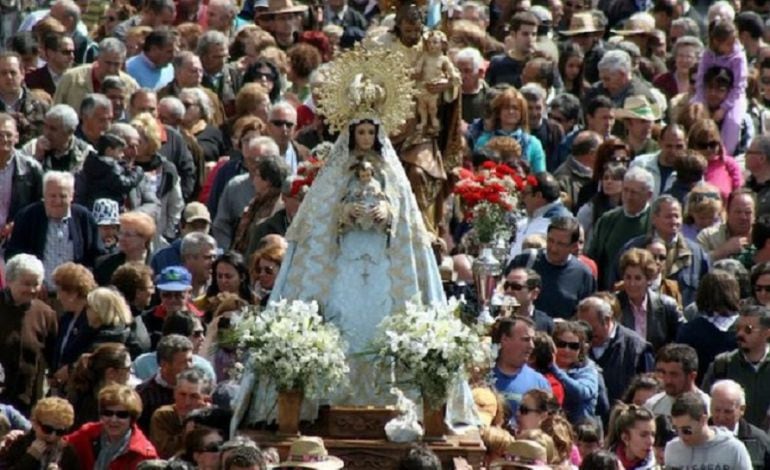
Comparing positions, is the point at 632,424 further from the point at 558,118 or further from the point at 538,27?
the point at 538,27

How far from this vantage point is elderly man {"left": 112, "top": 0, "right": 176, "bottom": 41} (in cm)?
3356

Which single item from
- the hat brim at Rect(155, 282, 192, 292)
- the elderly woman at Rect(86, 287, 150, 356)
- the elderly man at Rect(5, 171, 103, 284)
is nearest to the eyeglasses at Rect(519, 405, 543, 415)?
the elderly woman at Rect(86, 287, 150, 356)

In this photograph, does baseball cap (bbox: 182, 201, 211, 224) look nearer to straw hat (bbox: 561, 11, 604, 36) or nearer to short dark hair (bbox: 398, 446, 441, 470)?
straw hat (bbox: 561, 11, 604, 36)

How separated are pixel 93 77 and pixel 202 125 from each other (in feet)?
3.39

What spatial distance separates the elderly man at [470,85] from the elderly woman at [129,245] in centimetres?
501

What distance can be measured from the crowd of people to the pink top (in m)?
0.02

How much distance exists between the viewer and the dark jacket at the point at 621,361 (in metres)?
25.4

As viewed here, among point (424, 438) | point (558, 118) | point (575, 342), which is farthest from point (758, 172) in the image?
point (424, 438)

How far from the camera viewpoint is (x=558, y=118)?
31.4m

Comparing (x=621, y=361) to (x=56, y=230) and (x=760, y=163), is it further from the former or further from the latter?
(x=56, y=230)

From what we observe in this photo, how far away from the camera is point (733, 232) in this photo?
2797 cm

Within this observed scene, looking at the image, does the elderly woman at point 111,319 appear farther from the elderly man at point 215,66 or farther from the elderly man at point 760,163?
the elderly man at point 215,66

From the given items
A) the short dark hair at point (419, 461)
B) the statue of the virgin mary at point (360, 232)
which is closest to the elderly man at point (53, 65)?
the statue of the virgin mary at point (360, 232)

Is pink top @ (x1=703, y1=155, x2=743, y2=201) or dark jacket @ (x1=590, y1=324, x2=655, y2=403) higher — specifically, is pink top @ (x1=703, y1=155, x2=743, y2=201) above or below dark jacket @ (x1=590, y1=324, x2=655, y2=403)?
above
